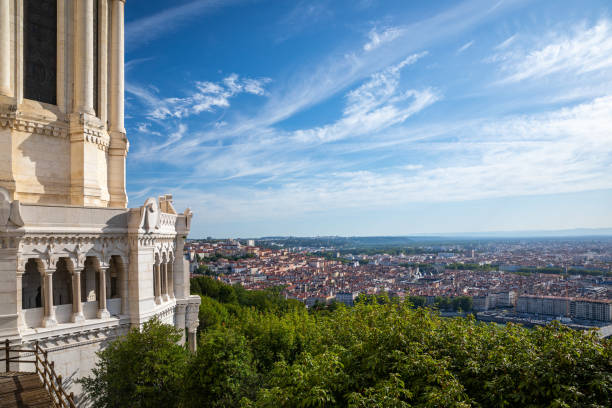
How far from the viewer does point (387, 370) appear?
33.5 ft

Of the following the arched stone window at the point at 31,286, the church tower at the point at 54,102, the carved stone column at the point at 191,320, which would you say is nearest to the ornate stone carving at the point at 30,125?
the church tower at the point at 54,102

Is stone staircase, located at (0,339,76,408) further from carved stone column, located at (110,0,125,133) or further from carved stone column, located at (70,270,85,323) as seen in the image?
carved stone column, located at (110,0,125,133)

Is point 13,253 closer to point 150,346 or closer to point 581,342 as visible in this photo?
point 150,346

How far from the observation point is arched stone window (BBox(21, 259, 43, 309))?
16.2 meters

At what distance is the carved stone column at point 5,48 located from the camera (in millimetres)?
17922

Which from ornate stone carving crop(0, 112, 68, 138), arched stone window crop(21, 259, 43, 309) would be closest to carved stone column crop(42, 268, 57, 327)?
arched stone window crop(21, 259, 43, 309)

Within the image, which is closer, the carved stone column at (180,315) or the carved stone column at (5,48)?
the carved stone column at (5,48)

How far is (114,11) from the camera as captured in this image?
23.2 m

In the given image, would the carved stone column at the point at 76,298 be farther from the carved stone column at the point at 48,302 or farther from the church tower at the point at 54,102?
the church tower at the point at 54,102

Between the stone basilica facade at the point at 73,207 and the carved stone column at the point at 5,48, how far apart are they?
0.04 m

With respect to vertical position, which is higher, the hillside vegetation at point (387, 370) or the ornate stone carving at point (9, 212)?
the ornate stone carving at point (9, 212)

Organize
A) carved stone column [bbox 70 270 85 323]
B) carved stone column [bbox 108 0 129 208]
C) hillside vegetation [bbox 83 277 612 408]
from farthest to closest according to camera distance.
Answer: carved stone column [bbox 108 0 129 208], carved stone column [bbox 70 270 85 323], hillside vegetation [bbox 83 277 612 408]

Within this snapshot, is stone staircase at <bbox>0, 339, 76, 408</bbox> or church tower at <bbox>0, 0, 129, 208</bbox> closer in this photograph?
stone staircase at <bbox>0, 339, 76, 408</bbox>

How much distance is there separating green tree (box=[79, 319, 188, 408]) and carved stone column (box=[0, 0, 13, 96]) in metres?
12.1
